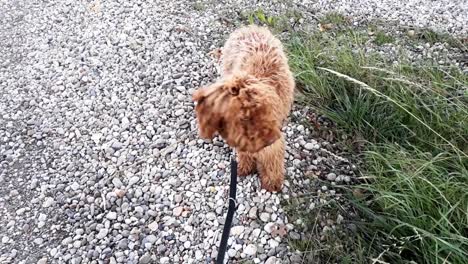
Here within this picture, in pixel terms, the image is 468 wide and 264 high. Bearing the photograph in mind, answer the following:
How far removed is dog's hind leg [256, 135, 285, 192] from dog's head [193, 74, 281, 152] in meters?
0.81

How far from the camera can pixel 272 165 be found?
11.3 ft

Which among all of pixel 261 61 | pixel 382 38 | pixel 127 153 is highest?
pixel 261 61

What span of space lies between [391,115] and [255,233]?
5.63ft

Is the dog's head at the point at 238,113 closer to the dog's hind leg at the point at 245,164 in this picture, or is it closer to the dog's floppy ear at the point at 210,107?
the dog's floppy ear at the point at 210,107

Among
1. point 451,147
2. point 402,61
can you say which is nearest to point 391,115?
point 451,147

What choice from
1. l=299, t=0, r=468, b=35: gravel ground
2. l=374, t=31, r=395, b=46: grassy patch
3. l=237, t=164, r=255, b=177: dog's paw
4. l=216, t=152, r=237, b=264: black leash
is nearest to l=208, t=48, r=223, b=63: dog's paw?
l=237, t=164, r=255, b=177: dog's paw

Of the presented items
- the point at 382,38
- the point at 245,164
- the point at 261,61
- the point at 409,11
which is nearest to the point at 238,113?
the point at 261,61

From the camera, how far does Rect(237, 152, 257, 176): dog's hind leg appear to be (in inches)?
141

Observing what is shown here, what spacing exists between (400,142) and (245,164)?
57.0 inches

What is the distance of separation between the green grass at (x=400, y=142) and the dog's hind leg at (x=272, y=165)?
2.06ft

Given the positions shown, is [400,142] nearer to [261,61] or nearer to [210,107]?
[261,61]

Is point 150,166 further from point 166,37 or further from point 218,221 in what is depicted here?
point 166,37

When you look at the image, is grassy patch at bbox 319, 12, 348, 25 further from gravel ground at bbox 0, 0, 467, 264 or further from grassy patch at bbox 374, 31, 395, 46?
gravel ground at bbox 0, 0, 467, 264

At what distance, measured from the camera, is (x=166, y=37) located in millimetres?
5305
